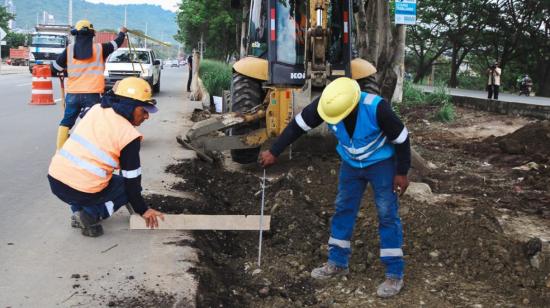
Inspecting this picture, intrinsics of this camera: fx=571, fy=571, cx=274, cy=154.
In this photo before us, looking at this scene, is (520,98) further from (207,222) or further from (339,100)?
(339,100)

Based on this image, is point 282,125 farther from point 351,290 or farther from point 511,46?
point 511,46

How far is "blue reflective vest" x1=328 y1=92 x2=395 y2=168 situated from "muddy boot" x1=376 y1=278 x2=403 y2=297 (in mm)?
883

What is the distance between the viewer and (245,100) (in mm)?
8227

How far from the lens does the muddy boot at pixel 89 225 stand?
4.98 metres

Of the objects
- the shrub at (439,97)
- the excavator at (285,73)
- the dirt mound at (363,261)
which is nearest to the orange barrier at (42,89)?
the excavator at (285,73)

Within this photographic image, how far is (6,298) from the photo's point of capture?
3840 mm

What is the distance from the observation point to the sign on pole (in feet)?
48.1

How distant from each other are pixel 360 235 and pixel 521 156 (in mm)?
5911

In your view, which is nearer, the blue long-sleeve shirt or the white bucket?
the blue long-sleeve shirt

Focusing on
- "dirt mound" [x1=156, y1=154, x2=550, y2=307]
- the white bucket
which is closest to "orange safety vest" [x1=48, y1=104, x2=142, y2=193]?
"dirt mound" [x1=156, y1=154, x2=550, y2=307]

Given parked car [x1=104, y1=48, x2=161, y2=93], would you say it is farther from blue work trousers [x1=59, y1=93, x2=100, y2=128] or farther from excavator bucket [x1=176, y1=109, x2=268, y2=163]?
excavator bucket [x1=176, y1=109, x2=268, y2=163]

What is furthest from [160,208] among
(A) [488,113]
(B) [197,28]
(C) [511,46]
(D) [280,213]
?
(B) [197,28]

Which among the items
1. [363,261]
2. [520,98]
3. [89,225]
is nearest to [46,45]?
[520,98]

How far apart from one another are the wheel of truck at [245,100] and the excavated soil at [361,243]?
0.30 m
